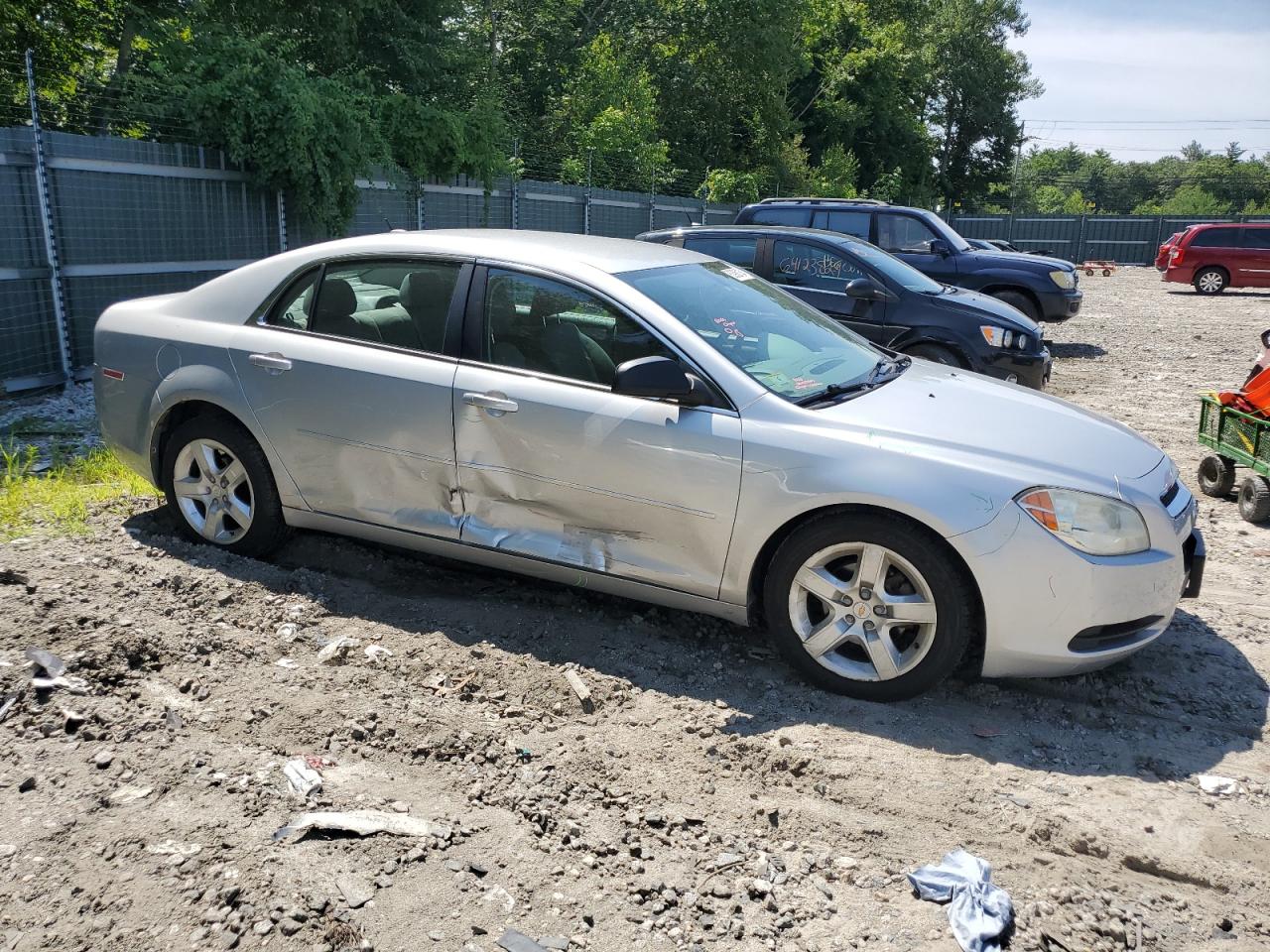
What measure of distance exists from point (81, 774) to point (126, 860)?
0.54 meters

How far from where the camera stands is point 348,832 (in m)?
2.90

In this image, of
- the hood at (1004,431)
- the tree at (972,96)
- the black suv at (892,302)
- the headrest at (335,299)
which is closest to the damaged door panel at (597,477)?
the hood at (1004,431)

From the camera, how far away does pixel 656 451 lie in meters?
3.93

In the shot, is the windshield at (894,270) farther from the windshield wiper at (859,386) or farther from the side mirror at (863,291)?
the windshield wiper at (859,386)

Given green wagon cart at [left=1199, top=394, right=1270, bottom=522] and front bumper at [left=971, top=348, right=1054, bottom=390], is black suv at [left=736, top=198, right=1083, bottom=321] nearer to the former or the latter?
front bumper at [left=971, top=348, right=1054, bottom=390]

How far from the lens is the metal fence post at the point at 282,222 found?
11738 mm

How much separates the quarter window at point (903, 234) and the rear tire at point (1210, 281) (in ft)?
56.1

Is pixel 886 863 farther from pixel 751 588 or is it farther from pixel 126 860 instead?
pixel 126 860

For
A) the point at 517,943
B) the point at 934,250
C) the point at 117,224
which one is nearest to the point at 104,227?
the point at 117,224

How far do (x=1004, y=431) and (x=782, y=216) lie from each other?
32.2 feet

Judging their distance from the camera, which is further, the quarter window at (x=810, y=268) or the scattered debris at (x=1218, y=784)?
the quarter window at (x=810, y=268)

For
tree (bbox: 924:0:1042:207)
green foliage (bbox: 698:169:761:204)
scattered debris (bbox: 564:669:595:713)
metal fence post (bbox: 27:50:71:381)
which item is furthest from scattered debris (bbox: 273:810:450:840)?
tree (bbox: 924:0:1042:207)

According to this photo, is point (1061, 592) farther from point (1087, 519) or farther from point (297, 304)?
point (297, 304)

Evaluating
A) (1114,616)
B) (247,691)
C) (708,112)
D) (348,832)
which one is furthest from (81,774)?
(708,112)
